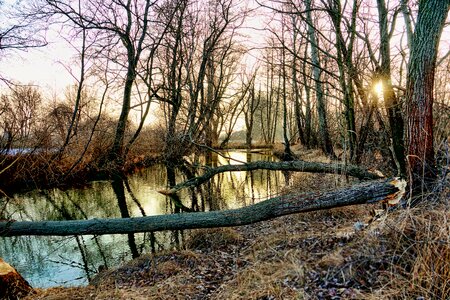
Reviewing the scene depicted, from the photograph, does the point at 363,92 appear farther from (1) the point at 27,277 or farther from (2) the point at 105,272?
(1) the point at 27,277

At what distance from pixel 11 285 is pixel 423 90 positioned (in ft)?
A: 21.0

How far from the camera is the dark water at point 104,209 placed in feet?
19.0

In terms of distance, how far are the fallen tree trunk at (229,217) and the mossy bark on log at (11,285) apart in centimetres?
150

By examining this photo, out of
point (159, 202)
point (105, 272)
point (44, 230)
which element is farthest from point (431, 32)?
point (159, 202)

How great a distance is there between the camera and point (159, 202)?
984cm

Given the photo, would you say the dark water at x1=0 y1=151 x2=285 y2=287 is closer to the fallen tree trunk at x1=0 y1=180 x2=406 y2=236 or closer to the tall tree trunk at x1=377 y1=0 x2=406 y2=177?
the fallen tree trunk at x1=0 y1=180 x2=406 y2=236

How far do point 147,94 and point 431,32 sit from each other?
608 inches

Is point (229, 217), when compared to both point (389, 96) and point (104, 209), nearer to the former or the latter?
point (389, 96)

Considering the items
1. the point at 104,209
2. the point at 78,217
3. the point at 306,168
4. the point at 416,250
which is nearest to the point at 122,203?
the point at 104,209

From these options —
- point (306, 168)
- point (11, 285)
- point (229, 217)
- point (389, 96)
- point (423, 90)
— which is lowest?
point (11, 285)

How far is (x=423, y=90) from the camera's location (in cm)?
397

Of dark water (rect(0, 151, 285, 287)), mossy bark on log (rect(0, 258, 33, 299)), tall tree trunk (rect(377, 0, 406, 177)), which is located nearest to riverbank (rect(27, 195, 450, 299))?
mossy bark on log (rect(0, 258, 33, 299))

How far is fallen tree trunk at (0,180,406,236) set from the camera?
5035 mm

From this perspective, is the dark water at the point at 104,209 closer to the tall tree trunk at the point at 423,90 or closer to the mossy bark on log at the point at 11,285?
the mossy bark on log at the point at 11,285
